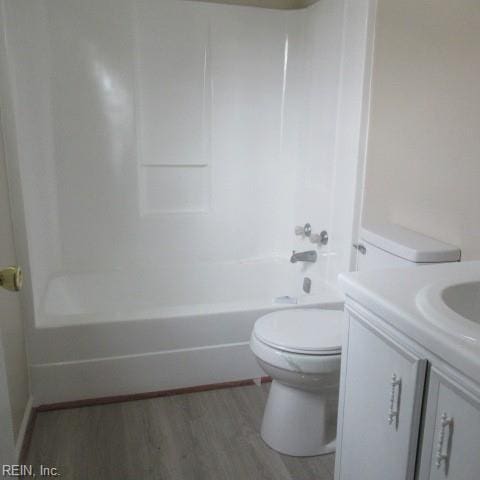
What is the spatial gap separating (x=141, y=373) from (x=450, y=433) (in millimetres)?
1546

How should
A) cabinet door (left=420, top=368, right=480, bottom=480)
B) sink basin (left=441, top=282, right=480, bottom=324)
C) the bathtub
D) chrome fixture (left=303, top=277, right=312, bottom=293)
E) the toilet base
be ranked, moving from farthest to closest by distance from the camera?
1. chrome fixture (left=303, top=277, right=312, bottom=293)
2. the bathtub
3. the toilet base
4. sink basin (left=441, top=282, right=480, bottom=324)
5. cabinet door (left=420, top=368, right=480, bottom=480)

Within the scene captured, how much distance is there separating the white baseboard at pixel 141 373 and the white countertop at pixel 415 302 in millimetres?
1131

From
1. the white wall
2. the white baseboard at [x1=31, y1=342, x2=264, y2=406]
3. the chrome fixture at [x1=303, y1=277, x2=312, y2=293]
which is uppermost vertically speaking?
the white wall

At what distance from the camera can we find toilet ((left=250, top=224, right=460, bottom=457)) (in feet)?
5.58

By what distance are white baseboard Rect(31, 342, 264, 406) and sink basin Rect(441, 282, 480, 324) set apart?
1.24 meters

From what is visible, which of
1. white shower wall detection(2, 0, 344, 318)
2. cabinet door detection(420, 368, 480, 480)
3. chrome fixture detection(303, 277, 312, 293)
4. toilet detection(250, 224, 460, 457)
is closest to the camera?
cabinet door detection(420, 368, 480, 480)

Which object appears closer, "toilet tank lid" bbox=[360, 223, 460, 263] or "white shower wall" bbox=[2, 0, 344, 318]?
"toilet tank lid" bbox=[360, 223, 460, 263]

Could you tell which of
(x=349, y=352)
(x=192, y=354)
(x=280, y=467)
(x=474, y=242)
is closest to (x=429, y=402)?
(x=349, y=352)

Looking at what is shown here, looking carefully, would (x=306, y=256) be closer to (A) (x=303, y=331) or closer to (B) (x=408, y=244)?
(A) (x=303, y=331)

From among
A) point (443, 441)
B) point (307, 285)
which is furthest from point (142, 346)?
point (443, 441)

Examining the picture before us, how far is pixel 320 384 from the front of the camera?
1.76m

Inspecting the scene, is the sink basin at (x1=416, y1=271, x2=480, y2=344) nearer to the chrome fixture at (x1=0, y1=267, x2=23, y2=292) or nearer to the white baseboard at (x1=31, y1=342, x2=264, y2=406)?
the chrome fixture at (x1=0, y1=267, x2=23, y2=292)

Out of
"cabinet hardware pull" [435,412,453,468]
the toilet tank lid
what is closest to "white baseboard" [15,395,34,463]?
"cabinet hardware pull" [435,412,453,468]

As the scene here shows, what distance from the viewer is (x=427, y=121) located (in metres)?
1.80
